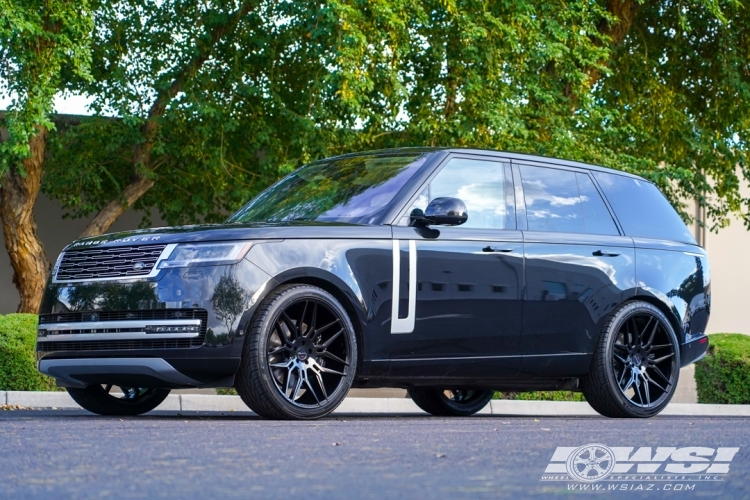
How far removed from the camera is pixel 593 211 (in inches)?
382

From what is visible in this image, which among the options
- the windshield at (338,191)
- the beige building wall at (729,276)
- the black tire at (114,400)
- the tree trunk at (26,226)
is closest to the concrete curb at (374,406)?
the black tire at (114,400)

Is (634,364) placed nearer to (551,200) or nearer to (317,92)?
(551,200)

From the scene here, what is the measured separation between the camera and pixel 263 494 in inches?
168

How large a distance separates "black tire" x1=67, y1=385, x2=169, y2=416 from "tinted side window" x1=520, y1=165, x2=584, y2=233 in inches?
117

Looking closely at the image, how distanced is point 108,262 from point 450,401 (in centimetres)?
377

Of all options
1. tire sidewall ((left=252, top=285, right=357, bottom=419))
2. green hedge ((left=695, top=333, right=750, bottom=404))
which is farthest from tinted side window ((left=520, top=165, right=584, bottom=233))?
green hedge ((left=695, top=333, right=750, bottom=404))

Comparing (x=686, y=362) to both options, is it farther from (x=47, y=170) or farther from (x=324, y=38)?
(x=47, y=170)

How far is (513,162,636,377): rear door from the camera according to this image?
8.88m

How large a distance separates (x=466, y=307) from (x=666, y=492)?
12.7 feet

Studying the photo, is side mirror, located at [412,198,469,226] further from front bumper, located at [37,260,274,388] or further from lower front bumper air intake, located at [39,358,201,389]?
lower front bumper air intake, located at [39,358,201,389]

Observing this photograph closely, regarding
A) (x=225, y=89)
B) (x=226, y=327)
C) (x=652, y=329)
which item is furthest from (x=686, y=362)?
(x=225, y=89)

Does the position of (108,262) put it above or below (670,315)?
above

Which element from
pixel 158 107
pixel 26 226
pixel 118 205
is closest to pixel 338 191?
pixel 158 107
